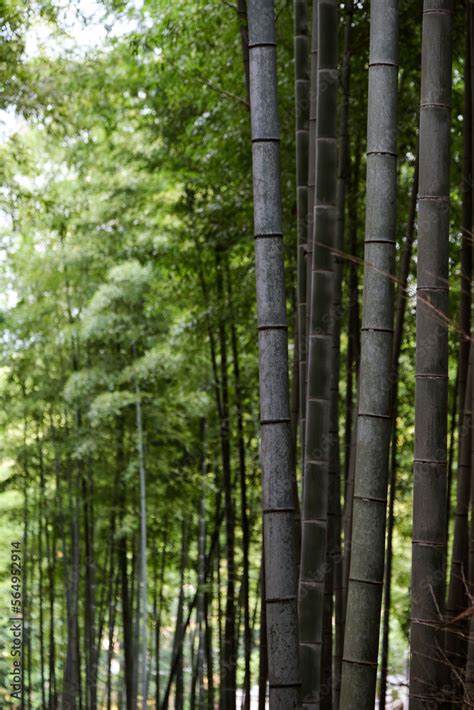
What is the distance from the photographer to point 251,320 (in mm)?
6547

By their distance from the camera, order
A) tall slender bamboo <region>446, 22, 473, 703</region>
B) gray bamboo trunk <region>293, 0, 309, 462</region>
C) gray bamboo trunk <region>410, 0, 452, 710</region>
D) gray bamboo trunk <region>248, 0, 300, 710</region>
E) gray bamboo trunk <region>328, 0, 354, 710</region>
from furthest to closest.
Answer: gray bamboo trunk <region>328, 0, 354, 710</region>, tall slender bamboo <region>446, 22, 473, 703</region>, gray bamboo trunk <region>293, 0, 309, 462</region>, gray bamboo trunk <region>410, 0, 452, 710</region>, gray bamboo trunk <region>248, 0, 300, 710</region>

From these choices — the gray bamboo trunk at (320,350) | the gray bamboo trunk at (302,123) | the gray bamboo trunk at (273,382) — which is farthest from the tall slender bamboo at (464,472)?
the gray bamboo trunk at (273,382)

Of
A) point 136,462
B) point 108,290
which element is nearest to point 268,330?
point 108,290

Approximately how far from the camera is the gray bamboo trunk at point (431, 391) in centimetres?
246

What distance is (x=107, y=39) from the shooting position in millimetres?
5422

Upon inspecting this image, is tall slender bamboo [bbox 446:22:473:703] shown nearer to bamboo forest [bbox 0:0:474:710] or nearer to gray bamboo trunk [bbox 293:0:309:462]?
bamboo forest [bbox 0:0:474:710]

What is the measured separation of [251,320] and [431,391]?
13.5 feet

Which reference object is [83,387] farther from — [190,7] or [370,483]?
[370,483]

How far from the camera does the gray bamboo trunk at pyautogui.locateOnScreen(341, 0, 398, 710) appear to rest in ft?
7.63

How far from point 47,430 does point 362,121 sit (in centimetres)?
468

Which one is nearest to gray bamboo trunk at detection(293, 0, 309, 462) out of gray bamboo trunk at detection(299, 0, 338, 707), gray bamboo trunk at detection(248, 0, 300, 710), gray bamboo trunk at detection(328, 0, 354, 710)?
gray bamboo trunk at detection(328, 0, 354, 710)

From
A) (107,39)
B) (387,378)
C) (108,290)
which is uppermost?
(107,39)

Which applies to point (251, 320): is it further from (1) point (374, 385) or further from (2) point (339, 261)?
(1) point (374, 385)

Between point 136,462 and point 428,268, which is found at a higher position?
point 428,268
